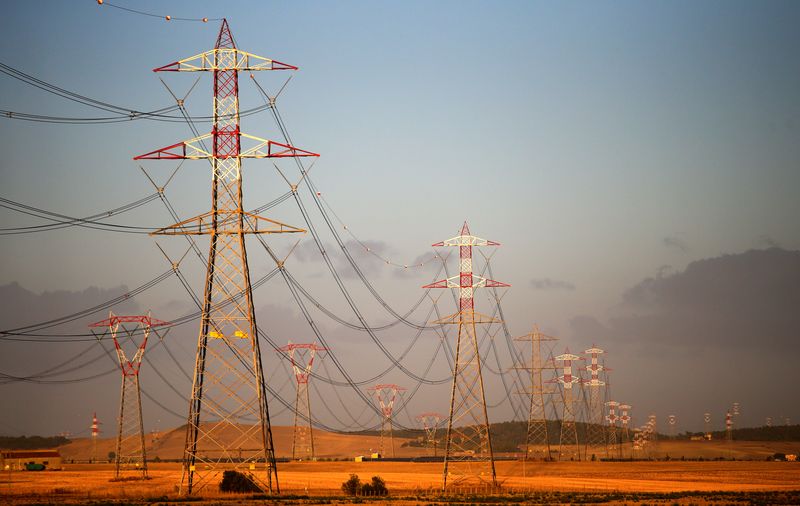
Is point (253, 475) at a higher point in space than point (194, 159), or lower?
lower

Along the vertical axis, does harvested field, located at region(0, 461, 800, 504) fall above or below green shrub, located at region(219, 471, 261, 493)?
below

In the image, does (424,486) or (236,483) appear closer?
(236,483)

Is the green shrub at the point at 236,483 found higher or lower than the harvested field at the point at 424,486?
higher

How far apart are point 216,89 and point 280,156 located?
23.5ft

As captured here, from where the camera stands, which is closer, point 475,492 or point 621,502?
point 621,502

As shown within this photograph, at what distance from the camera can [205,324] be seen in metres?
55.0

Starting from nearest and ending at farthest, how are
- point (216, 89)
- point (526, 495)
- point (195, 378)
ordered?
1. point (195, 378)
2. point (216, 89)
3. point (526, 495)

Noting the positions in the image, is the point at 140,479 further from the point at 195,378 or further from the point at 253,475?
the point at 195,378

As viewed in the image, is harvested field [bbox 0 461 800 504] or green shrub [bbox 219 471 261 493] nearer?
green shrub [bbox 219 471 261 493]

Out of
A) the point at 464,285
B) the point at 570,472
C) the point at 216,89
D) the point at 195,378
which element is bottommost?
the point at 570,472

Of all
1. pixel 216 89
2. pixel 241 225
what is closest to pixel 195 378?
pixel 241 225

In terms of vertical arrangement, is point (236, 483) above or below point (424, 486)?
above

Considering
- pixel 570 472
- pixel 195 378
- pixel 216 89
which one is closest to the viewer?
pixel 195 378

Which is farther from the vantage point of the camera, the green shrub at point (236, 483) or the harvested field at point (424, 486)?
the harvested field at point (424, 486)
